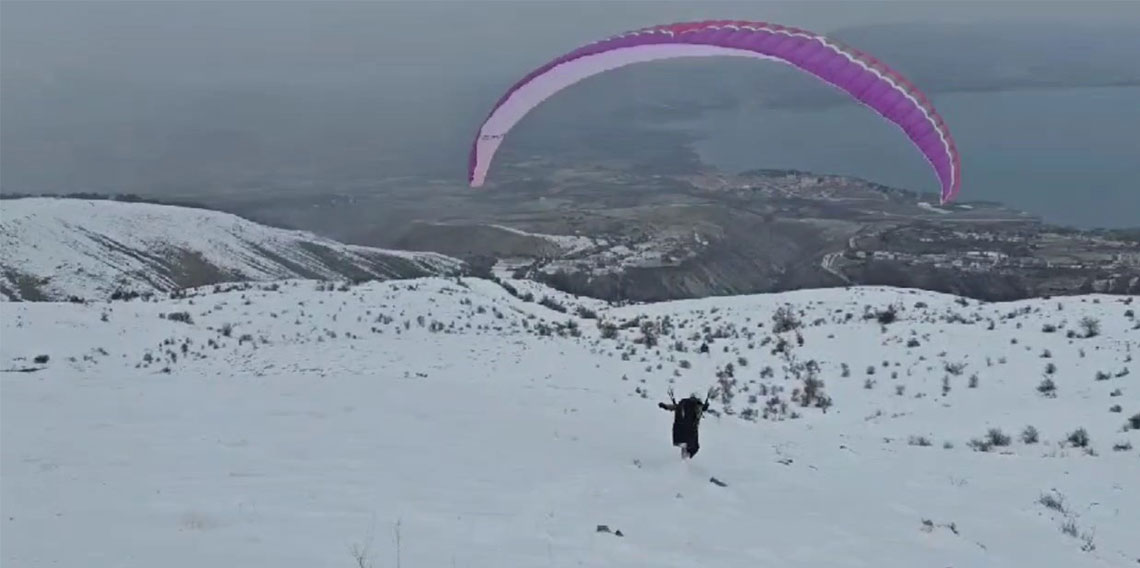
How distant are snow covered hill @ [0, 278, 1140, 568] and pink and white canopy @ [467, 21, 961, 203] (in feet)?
13.4

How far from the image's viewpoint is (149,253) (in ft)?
267

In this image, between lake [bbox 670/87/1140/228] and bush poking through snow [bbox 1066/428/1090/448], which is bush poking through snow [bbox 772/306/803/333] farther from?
lake [bbox 670/87/1140/228]

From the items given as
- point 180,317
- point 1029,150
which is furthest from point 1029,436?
point 1029,150

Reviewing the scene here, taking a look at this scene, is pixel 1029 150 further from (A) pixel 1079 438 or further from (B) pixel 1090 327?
(A) pixel 1079 438

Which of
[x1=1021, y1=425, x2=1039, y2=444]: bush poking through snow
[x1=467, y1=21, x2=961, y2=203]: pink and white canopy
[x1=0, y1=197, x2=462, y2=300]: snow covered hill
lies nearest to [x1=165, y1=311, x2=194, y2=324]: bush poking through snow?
[x1=467, y1=21, x2=961, y2=203]: pink and white canopy

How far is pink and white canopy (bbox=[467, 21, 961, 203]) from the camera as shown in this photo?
34.9ft

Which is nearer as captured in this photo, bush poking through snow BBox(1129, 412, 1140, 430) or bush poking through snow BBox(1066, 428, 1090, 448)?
bush poking through snow BBox(1066, 428, 1090, 448)

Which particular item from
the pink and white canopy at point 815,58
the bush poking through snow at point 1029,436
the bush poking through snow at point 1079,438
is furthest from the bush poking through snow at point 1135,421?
the pink and white canopy at point 815,58

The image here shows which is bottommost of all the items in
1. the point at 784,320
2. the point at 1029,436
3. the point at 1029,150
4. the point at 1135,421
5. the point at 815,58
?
the point at 1029,436

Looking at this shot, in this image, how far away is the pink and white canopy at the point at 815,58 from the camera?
10.6 meters

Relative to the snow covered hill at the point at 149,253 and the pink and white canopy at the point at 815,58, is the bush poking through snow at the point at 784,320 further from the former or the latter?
the snow covered hill at the point at 149,253

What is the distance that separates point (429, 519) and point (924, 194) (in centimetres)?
13282

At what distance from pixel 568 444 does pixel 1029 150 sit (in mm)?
61339

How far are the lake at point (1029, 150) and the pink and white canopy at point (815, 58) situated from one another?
39336mm
